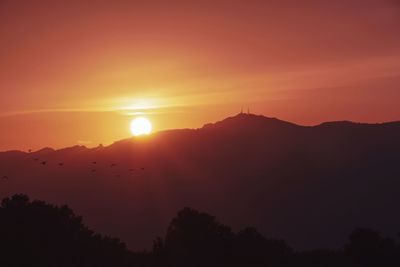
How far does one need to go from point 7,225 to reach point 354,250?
41.3m

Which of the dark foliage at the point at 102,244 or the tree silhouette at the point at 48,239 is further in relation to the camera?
the dark foliage at the point at 102,244

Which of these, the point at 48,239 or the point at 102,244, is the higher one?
the point at 48,239

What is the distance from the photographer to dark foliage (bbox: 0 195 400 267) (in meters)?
55.1

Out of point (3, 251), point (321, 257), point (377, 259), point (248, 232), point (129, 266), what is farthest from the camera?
point (321, 257)

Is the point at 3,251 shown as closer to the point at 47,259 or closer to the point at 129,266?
the point at 47,259

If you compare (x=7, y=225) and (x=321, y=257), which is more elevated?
(x=7, y=225)

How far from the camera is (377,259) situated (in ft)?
252

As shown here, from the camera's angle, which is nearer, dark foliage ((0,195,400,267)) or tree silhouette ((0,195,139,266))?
tree silhouette ((0,195,139,266))

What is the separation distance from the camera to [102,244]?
62.3 metres

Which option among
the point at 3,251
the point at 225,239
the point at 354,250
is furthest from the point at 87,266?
the point at 354,250

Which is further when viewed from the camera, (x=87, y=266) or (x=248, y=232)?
(x=248, y=232)

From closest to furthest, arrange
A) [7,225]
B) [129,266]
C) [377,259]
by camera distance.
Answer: [7,225] < [129,266] < [377,259]

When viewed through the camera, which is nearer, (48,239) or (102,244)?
(48,239)

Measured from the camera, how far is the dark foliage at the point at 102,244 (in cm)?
5509
